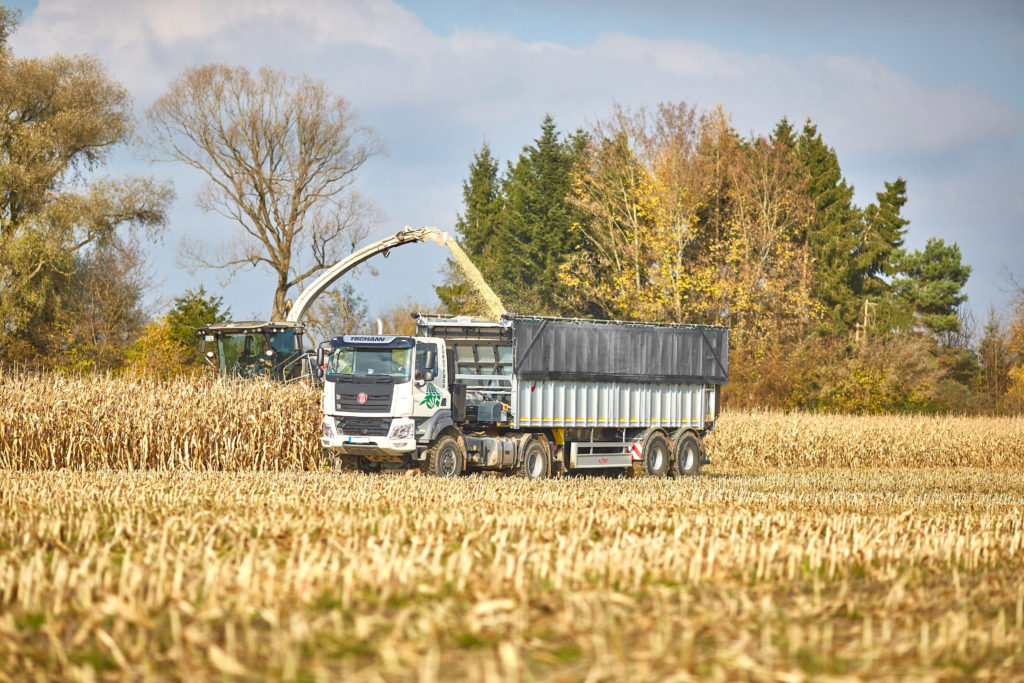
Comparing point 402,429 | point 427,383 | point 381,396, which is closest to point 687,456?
point 427,383

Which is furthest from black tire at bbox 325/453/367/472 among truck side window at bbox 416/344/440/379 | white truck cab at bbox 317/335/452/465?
truck side window at bbox 416/344/440/379

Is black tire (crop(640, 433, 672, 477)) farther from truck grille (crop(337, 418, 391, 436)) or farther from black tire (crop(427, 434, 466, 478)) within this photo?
truck grille (crop(337, 418, 391, 436))

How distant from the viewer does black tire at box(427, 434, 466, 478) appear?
18.5 metres

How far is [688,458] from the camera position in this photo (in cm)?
2359

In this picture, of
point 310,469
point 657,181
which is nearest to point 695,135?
point 657,181

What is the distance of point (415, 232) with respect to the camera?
2711 centimetres

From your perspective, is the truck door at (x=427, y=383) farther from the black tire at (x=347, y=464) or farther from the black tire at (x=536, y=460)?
the black tire at (x=536, y=460)

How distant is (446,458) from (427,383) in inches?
52.9

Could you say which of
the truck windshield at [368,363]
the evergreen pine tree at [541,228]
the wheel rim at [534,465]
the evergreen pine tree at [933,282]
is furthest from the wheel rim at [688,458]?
the evergreen pine tree at [933,282]

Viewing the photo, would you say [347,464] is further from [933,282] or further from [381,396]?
[933,282]

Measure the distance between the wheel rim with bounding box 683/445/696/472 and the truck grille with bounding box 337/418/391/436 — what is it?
7.61 metres

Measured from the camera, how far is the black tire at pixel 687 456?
76.1 feet

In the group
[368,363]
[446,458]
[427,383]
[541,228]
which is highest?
[541,228]

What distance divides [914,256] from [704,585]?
5994cm
